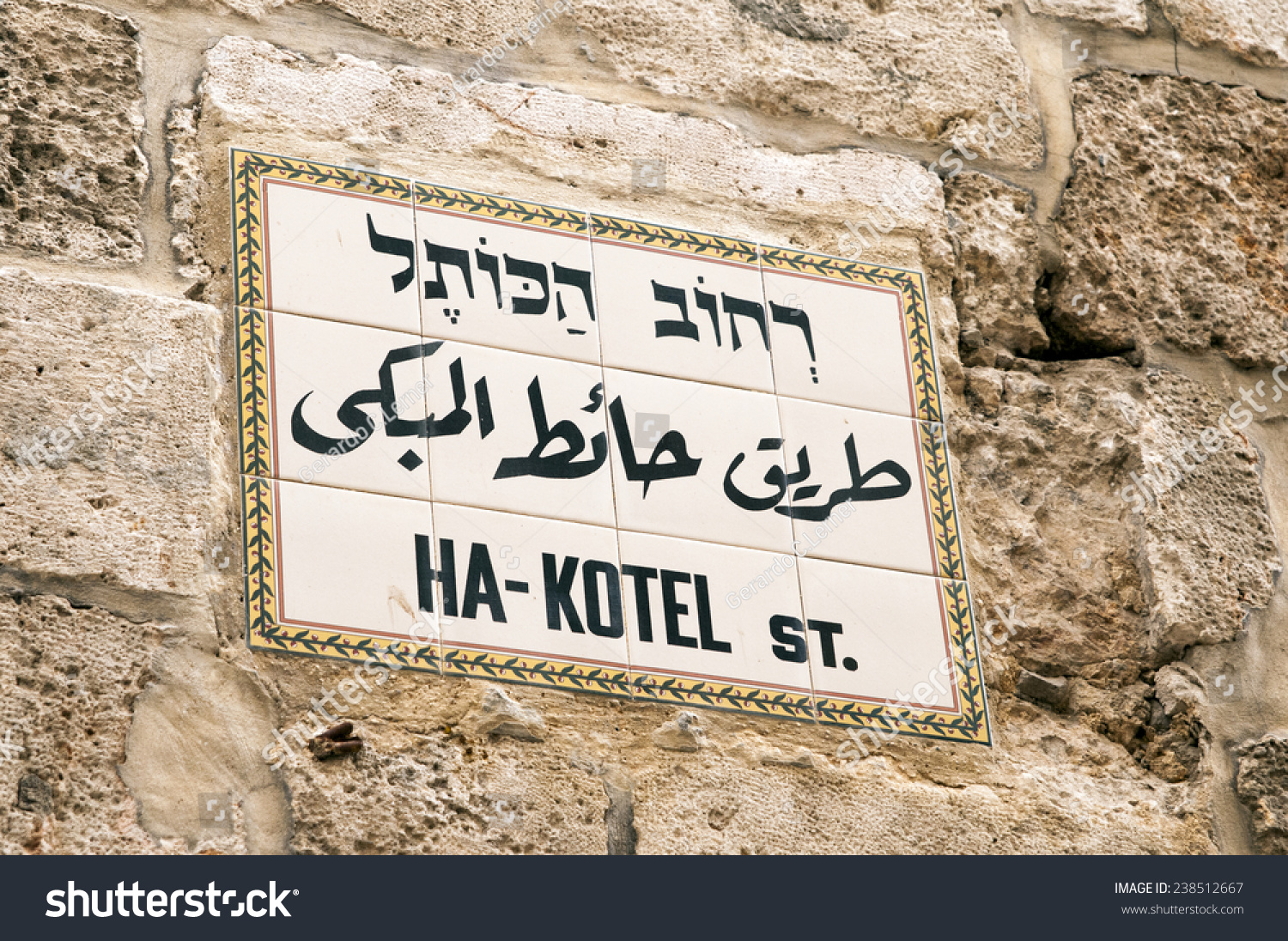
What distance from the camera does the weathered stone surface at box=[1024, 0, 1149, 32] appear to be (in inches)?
140

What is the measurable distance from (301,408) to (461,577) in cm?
35

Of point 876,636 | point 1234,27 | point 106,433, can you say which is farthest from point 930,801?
point 1234,27

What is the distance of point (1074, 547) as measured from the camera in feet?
9.95

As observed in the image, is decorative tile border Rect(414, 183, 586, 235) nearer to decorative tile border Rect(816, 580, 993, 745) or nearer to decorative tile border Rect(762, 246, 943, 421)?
decorative tile border Rect(762, 246, 943, 421)

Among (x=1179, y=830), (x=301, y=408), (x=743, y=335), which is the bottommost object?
(x=1179, y=830)

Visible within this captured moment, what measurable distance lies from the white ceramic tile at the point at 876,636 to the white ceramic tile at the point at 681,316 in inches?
14.2

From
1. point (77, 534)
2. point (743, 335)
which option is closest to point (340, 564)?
point (77, 534)

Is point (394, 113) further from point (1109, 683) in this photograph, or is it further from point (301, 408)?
point (1109, 683)

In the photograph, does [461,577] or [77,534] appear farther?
[461,577]

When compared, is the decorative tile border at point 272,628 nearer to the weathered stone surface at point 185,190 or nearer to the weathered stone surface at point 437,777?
the weathered stone surface at point 437,777

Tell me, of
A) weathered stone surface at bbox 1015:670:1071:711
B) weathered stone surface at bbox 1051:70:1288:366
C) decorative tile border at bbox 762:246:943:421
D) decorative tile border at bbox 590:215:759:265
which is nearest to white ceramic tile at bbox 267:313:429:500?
decorative tile border at bbox 590:215:759:265

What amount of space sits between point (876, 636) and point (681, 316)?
2.02 ft

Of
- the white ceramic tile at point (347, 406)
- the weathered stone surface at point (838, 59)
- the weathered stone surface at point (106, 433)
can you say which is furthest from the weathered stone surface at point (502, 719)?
the weathered stone surface at point (838, 59)

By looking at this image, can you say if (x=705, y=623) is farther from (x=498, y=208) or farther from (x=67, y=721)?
(x=67, y=721)
